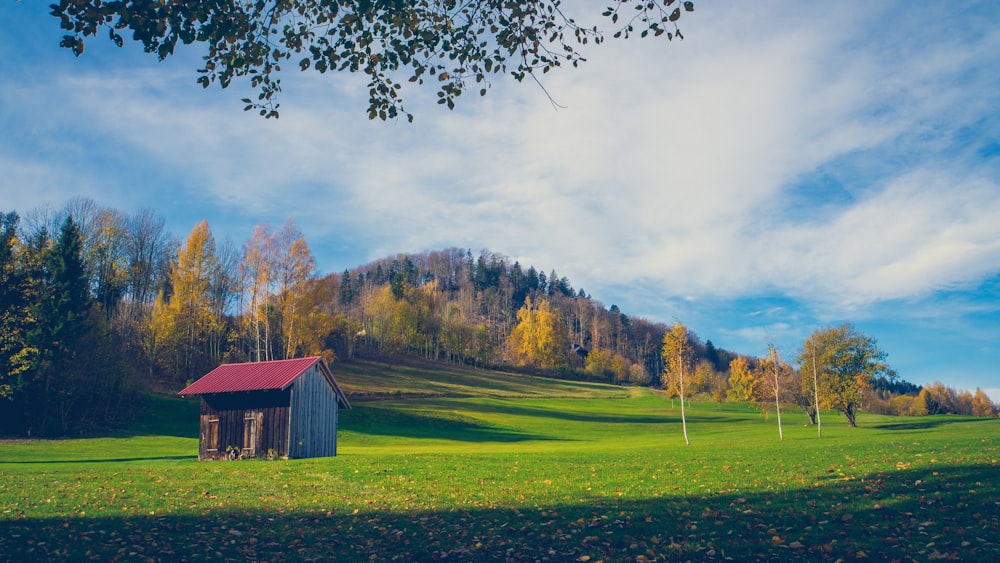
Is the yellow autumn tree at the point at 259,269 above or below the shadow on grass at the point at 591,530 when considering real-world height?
above

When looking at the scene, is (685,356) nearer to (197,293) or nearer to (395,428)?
(395,428)

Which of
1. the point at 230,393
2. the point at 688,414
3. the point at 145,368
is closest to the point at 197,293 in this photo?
the point at 145,368

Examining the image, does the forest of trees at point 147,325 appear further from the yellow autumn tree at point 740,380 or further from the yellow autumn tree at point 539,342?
the yellow autumn tree at point 539,342

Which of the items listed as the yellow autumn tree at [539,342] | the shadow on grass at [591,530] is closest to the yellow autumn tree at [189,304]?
the shadow on grass at [591,530]

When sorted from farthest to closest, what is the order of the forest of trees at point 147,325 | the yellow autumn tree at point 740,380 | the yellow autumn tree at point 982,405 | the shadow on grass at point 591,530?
the yellow autumn tree at point 982,405
the yellow autumn tree at point 740,380
the forest of trees at point 147,325
the shadow on grass at point 591,530

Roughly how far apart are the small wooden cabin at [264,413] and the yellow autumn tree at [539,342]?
8769 cm

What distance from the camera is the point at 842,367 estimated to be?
56.4 metres

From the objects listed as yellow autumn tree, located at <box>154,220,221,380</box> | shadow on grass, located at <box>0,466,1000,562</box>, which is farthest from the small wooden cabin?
yellow autumn tree, located at <box>154,220,221,380</box>

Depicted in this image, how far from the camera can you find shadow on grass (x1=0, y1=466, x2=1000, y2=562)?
848 cm

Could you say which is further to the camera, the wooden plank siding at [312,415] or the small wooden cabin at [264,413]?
the wooden plank siding at [312,415]

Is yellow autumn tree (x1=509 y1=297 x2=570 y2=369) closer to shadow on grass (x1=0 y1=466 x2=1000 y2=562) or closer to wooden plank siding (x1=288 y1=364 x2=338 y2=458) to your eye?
wooden plank siding (x1=288 y1=364 x2=338 y2=458)

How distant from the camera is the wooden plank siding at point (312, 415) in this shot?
33.8 m

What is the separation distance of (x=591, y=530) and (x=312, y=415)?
28.1m

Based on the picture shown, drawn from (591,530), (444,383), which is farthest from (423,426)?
(591,530)
